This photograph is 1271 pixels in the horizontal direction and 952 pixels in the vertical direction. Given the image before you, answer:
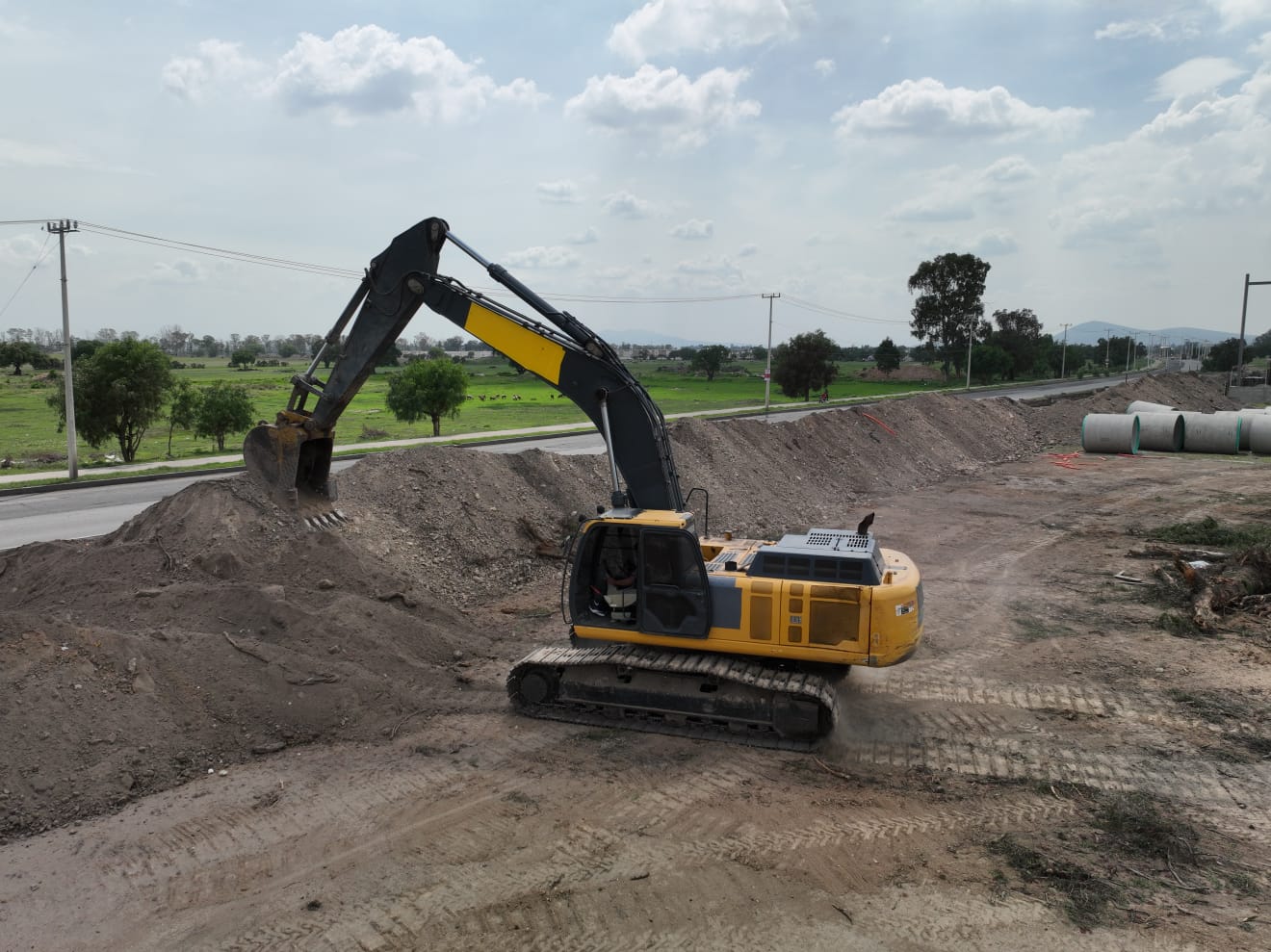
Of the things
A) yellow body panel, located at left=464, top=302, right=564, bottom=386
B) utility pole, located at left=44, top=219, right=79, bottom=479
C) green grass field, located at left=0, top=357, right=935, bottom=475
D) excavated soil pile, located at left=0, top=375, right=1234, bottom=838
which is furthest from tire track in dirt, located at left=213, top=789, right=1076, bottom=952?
utility pole, located at left=44, top=219, right=79, bottom=479

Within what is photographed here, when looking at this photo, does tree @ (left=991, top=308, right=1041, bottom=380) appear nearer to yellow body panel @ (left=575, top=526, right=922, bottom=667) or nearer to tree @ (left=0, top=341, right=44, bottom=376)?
yellow body panel @ (left=575, top=526, right=922, bottom=667)

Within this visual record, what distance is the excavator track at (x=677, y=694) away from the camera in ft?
29.1

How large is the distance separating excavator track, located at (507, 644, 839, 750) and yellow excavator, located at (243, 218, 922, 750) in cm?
1

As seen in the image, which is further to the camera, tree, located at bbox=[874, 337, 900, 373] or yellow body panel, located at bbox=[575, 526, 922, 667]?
tree, located at bbox=[874, 337, 900, 373]

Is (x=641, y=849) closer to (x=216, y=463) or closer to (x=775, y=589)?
(x=775, y=589)

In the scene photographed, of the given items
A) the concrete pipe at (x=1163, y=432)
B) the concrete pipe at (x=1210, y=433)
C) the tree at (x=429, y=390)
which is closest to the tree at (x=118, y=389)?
the tree at (x=429, y=390)

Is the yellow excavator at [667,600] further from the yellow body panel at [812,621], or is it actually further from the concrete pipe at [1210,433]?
the concrete pipe at [1210,433]

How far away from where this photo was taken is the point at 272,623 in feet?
34.8

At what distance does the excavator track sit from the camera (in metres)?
8.87

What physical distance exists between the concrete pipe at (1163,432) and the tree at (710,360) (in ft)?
207

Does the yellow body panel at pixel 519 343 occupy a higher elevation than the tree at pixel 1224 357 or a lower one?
lower

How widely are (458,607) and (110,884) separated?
7.12 meters

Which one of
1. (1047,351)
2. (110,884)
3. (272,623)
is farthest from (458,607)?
(1047,351)

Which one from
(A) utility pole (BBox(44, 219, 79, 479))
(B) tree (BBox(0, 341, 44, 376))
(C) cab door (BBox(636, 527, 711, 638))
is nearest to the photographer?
(C) cab door (BBox(636, 527, 711, 638))
